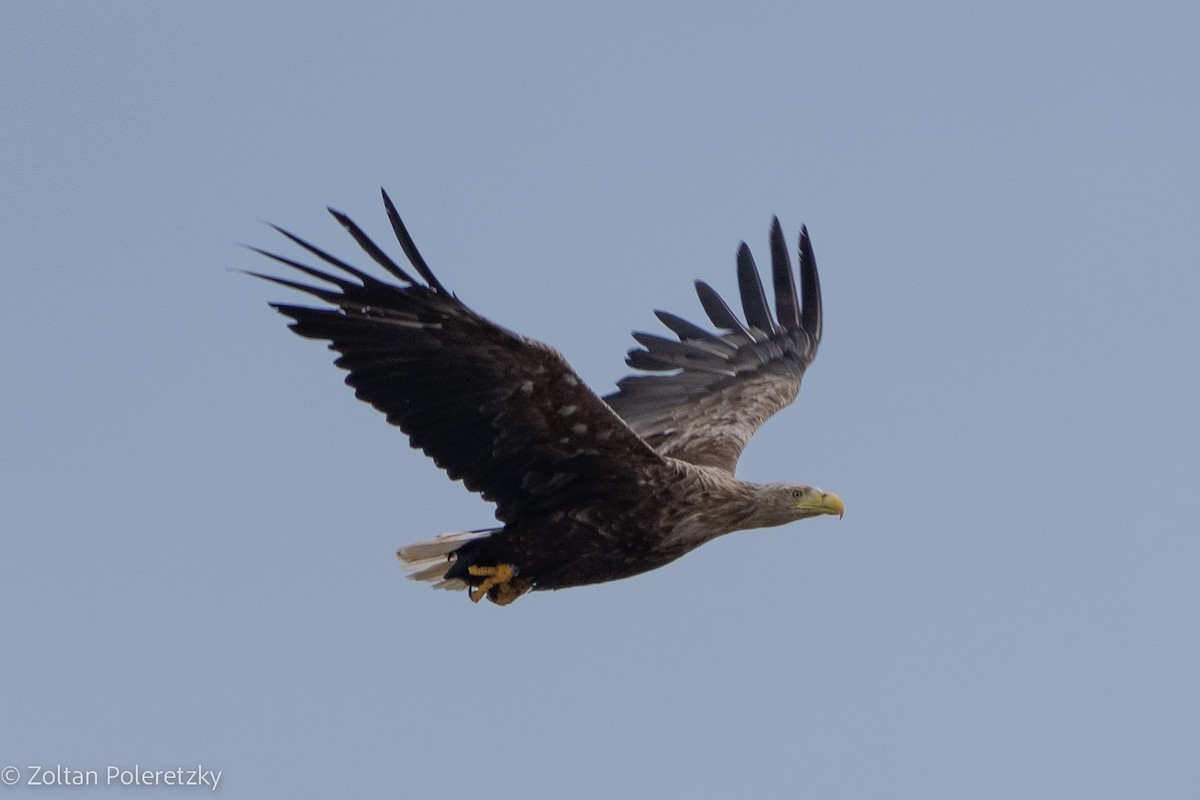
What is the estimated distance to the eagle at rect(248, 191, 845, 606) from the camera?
845 centimetres

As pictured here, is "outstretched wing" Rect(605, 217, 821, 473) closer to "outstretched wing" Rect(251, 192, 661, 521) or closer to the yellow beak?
the yellow beak

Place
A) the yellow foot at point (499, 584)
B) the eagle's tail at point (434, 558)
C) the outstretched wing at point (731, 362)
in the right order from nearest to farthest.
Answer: the yellow foot at point (499, 584) < the eagle's tail at point (434, 558) < the outstretched wing at point (731, 362)

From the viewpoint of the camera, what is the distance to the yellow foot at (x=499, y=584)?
945 cm

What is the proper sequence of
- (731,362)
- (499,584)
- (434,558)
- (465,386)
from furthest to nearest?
A: (731,362) < (434,558) < (499,584) < (465,386)

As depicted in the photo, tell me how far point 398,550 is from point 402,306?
7.49 feet

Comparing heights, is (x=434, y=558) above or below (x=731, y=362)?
below

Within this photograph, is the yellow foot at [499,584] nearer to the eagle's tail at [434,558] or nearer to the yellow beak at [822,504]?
the eagle's tail at [434,558]

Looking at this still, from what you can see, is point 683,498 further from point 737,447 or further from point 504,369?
point 737,447

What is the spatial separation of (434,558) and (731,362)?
2.82 meters

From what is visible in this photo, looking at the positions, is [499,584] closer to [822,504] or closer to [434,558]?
[434,558]

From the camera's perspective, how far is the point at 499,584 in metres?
9.49

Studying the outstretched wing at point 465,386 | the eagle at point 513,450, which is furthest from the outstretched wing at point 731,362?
the outstretched wing at point 465,386

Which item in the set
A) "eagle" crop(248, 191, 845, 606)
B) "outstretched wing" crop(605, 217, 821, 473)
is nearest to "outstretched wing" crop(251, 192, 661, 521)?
"eagle" crop(248, 191, 845, 606)

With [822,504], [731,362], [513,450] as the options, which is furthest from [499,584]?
[731,362]
